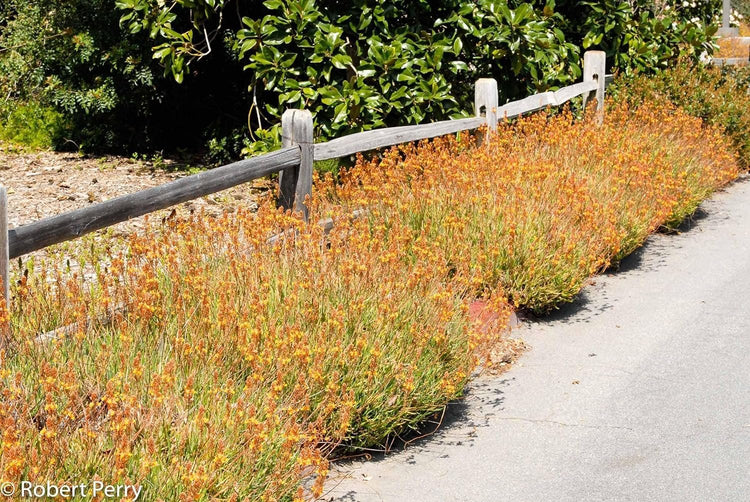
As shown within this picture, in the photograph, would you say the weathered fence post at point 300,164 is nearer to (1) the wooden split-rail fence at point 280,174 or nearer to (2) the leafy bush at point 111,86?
(1) the wooden split-rail fence at point 280,174

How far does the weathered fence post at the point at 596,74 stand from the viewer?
11.1 meters

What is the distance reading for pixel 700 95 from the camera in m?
11.4

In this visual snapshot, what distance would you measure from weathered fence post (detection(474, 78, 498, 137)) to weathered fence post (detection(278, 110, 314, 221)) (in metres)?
2.82

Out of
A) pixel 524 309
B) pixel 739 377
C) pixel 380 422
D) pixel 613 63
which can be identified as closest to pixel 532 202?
pixel 524 309

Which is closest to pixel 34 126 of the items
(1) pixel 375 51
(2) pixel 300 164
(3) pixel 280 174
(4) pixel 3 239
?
(1) pixel 375 51

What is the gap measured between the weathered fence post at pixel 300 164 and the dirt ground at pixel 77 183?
2574 millimetres

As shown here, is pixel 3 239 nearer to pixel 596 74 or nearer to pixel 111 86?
pixel 111 86

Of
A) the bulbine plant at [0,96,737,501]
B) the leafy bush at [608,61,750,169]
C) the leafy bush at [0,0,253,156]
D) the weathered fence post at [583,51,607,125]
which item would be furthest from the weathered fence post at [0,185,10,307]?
the leafy bush at [608,61,750,169]

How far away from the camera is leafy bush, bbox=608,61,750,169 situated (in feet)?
37.3

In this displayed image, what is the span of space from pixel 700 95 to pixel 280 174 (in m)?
6.80

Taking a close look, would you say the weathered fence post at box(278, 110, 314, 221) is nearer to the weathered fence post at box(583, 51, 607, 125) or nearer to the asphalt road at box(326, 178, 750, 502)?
the asphalt road at box(326, 178, 750, 502)

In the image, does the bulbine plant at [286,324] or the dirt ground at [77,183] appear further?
the dirt ground at [77,183]

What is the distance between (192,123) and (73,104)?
1524 millimetres

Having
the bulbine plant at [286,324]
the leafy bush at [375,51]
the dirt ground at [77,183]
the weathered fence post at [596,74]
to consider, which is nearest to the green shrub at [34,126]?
the dirt ground at [77,183]
